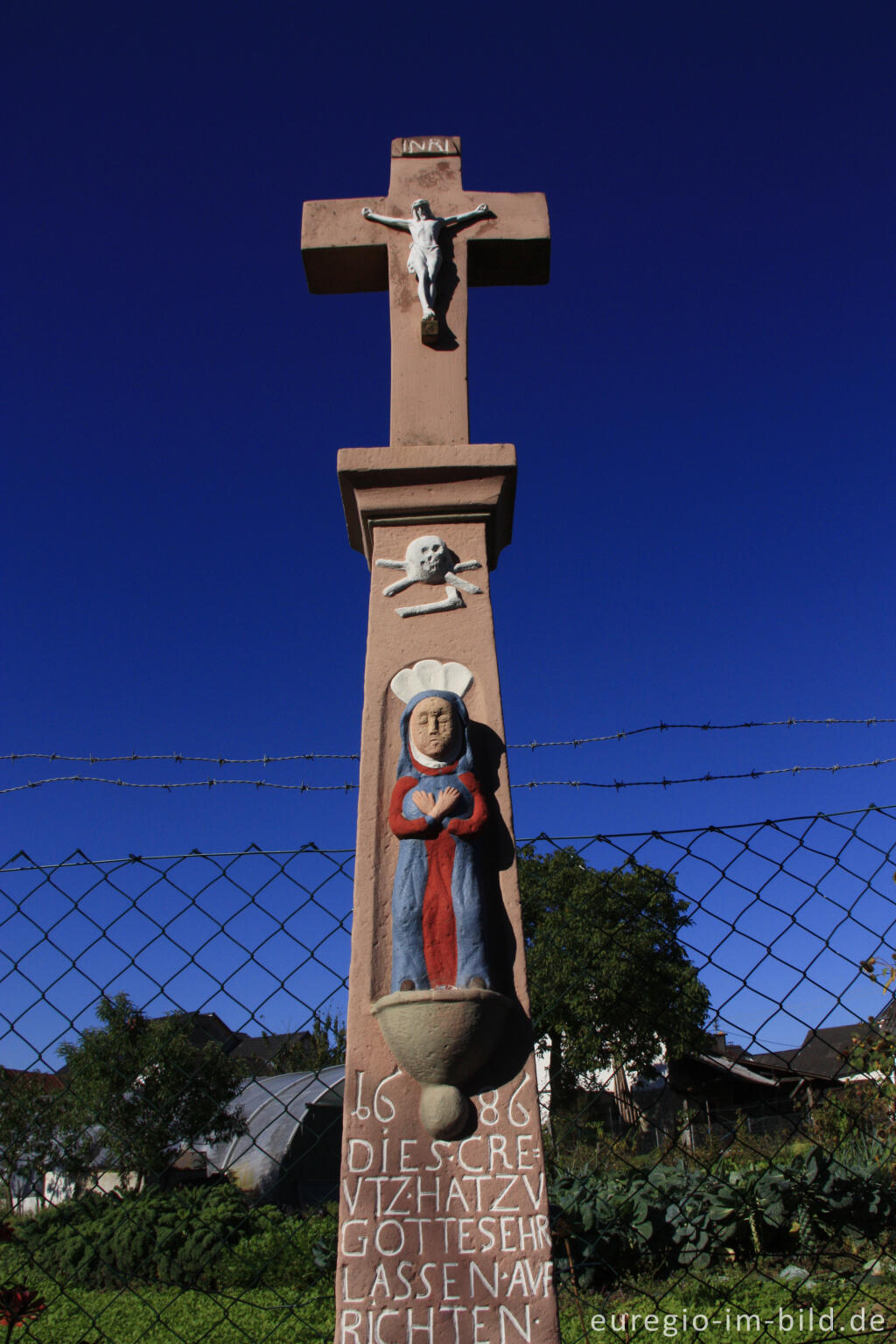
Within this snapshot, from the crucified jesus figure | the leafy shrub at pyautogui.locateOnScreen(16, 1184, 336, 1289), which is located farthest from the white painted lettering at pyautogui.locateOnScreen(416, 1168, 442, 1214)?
the leafy shrub at pyautogui.locateOnScreen(16, 1184, 336, 1289)

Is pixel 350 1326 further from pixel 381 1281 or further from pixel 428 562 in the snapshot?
pixel 428 562

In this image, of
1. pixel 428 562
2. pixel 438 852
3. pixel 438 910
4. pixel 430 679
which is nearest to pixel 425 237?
pixel 428 562

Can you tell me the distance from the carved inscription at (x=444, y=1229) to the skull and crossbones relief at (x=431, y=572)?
118cm

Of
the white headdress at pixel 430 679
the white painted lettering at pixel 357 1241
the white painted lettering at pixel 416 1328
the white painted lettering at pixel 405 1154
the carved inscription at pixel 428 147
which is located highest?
the carved inscription at pixel 428 147

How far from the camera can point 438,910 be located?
192 cm

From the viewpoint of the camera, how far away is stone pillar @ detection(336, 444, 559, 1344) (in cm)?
165

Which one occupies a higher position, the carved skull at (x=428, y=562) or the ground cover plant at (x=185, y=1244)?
the carved skull at (x=428, y=562)

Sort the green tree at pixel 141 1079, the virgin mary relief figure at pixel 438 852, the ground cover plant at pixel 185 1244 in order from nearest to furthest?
1. the virgin mary relief figure at pixel 438 852
2. the ground cover plant at pixel 185 1244
3. the green tree at pixel 141 1079

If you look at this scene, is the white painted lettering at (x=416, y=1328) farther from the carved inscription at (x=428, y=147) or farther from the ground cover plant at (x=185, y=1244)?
the ground cover plant at (x=185, y=1244)

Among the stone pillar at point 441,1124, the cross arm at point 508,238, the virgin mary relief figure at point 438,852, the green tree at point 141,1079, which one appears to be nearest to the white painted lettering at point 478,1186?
the stone pillar at point 441,1124

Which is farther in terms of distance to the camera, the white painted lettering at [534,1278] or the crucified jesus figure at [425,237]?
the crucified jesus figure at [425,237]

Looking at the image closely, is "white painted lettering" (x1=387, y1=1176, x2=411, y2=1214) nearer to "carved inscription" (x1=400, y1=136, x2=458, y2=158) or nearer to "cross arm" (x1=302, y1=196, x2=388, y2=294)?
"cross arm" (x1=302, y1=196, x2=388, y2=294)

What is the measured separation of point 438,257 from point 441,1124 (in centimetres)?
262

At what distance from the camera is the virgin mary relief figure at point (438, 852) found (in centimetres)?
187
